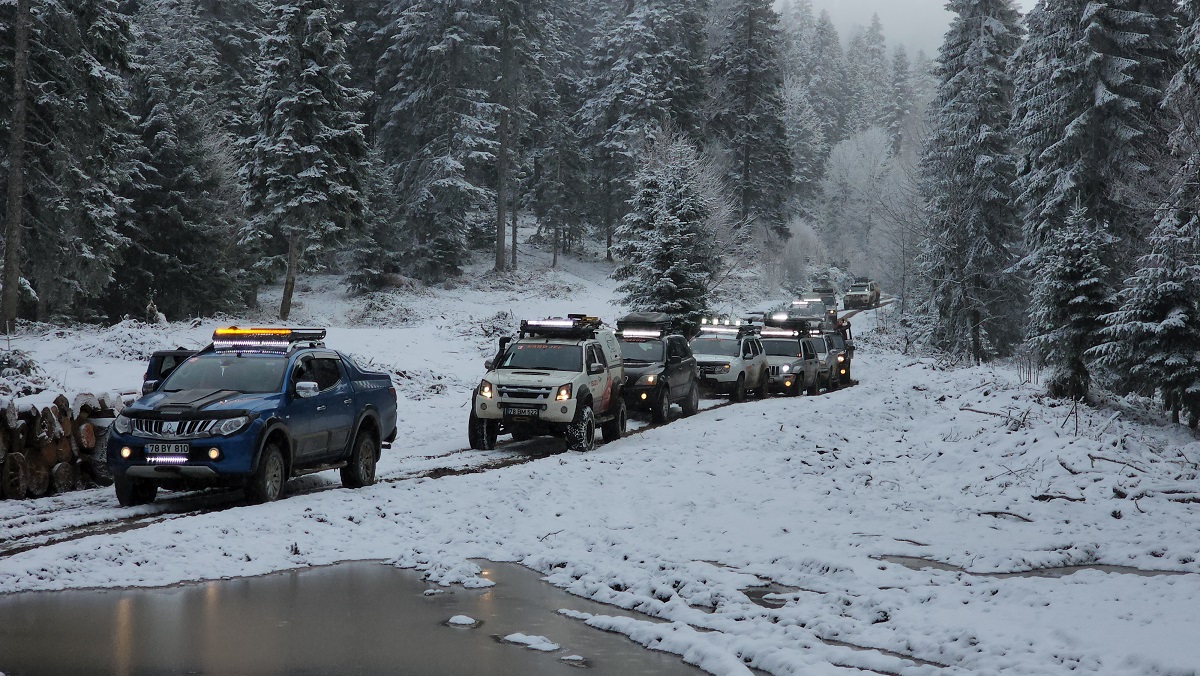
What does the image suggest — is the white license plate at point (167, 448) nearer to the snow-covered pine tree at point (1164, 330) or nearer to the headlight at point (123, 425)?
the headlight at point (123, 425)

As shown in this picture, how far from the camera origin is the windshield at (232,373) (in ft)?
37.3

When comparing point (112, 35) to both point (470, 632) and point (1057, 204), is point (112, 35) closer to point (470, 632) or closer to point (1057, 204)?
point (470, 632)

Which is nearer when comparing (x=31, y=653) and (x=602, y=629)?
(x=31, y=653)

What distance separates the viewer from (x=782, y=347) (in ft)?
98.5

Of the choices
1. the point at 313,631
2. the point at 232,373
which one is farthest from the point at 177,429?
the point at 313,631

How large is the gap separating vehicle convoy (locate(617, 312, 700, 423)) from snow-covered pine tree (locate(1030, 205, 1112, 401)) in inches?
307

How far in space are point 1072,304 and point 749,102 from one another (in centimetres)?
4670

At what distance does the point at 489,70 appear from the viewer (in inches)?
2094

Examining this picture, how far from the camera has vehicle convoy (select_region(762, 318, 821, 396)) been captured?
2906 centimetres

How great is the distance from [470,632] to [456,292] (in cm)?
4286

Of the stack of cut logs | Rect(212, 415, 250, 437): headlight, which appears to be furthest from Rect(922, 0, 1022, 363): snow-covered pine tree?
Rect(212, 415, 250, 437): headlight

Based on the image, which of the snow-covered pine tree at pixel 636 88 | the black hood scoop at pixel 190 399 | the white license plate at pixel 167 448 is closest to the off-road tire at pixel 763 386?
the black hood scoop at pixel 190 399

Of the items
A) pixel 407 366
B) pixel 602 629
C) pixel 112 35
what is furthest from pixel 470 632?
pixel 112 35

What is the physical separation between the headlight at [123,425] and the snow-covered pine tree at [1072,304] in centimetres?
1848
